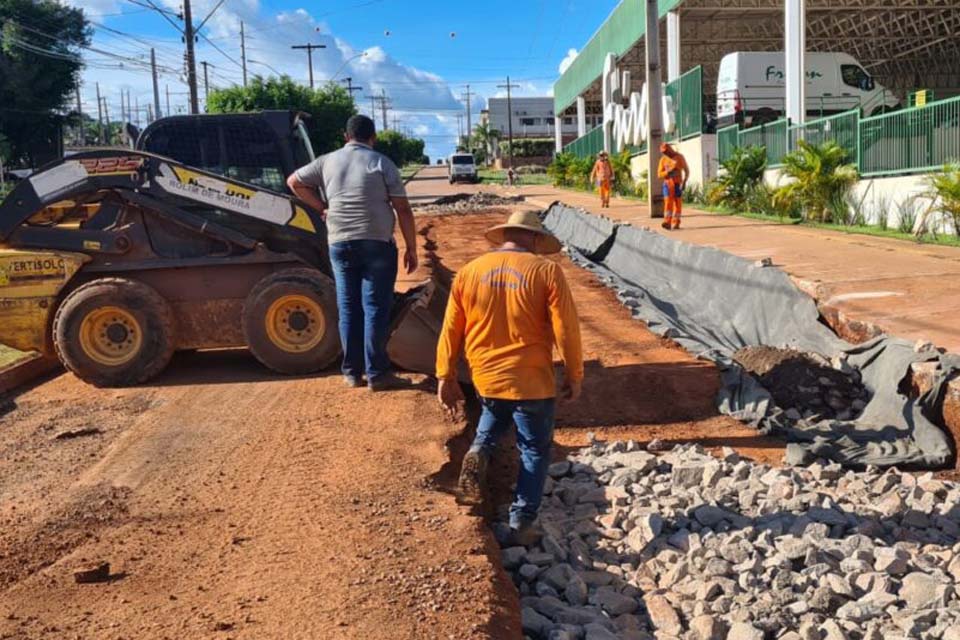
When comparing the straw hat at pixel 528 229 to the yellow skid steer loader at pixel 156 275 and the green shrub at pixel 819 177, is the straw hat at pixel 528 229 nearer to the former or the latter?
the yellow skid steer loader at pixel 156 275

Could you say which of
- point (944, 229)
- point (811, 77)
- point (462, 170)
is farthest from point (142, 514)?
point (462, 170)

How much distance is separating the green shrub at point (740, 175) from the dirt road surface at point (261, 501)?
47.9 ft

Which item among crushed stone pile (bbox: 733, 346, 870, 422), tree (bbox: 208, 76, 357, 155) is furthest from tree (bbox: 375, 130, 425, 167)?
crushed stone pile (bbox: 733, 346, 870, 422)

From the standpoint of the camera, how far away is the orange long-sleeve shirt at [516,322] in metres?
4.19

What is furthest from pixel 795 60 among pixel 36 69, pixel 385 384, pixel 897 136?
pixel 36 69

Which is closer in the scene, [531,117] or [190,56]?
[190,56]

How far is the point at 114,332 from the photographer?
7.43 m

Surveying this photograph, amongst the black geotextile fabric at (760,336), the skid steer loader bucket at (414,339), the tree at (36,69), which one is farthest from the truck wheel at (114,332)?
the tree at (36,69)

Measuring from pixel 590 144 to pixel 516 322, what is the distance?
46225 millimetres

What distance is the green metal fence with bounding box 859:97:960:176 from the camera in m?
14.5

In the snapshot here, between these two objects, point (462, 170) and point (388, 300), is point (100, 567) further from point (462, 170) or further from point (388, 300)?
point (462, 170)

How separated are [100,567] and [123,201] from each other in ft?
14.4

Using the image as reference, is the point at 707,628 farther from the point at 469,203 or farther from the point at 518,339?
the point at 469,203

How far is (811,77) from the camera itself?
1085 inches
